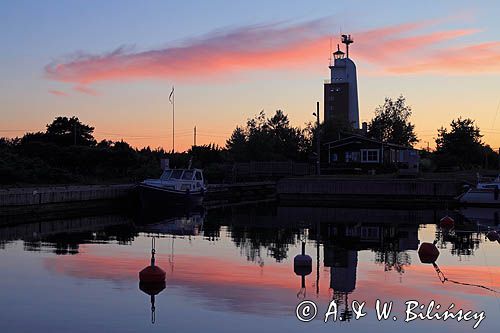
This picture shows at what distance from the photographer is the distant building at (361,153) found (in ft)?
247

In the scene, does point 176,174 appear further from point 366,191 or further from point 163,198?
point 366,191

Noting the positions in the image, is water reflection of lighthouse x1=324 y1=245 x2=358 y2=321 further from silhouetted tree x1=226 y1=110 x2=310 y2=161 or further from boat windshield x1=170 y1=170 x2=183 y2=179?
silhouetted tree x1=226 y1=110 x2=310 y2=161

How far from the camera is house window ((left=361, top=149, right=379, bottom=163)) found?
75.7 meters

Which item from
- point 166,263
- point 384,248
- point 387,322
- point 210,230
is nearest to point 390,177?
point 210,230

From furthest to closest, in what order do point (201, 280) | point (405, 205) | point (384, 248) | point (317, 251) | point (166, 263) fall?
point (405, 205) → point (384, 248) → point (317, 251) → point (166, 263) → point (201, 280)

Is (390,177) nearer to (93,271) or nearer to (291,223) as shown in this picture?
(291,223)

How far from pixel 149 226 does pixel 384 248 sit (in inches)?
555

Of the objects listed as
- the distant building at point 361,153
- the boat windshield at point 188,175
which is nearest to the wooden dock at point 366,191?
the boat windshield at point 188,175

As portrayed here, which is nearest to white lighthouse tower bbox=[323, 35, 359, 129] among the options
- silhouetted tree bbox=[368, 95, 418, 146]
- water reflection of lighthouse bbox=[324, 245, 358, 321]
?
silhouetted tree bbox=[368, 95, 418, 146]

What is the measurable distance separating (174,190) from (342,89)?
269ft

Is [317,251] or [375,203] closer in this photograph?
[317,251]

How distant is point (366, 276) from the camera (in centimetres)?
2078

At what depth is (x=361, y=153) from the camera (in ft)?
250

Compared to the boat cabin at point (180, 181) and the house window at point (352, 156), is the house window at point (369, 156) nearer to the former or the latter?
the house window at point (352, 156)
